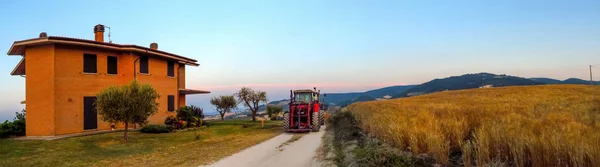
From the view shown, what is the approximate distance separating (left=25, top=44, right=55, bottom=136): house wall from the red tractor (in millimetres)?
13884

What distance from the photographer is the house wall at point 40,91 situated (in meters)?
20.4

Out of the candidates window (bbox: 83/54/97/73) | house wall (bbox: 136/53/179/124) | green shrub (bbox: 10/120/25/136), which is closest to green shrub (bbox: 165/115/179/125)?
house wall (bbox: 136/53/179/124)

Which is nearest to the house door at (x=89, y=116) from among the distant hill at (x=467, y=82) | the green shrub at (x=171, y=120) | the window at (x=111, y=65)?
the window at (x=111, y=65)

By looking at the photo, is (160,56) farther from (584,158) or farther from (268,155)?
(584,158)

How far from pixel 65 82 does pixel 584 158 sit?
79.2 feet

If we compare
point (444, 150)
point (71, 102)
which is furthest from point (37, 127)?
point (444, 150)

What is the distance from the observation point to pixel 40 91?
2075 cm

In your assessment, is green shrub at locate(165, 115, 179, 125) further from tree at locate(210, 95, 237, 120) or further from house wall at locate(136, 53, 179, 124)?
tree at locate(210, 95, 237, 120)

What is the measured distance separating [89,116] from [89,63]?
10.9ft

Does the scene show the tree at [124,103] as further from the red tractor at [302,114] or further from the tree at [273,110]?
the tree at [273,110]

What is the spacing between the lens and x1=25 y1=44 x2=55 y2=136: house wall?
20.4 metres

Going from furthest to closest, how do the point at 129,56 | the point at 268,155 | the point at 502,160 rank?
the point at 129,56 → the point at 268,155 → the point at 502,160

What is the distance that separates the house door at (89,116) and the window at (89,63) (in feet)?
5.82

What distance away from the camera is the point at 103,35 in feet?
86.3
